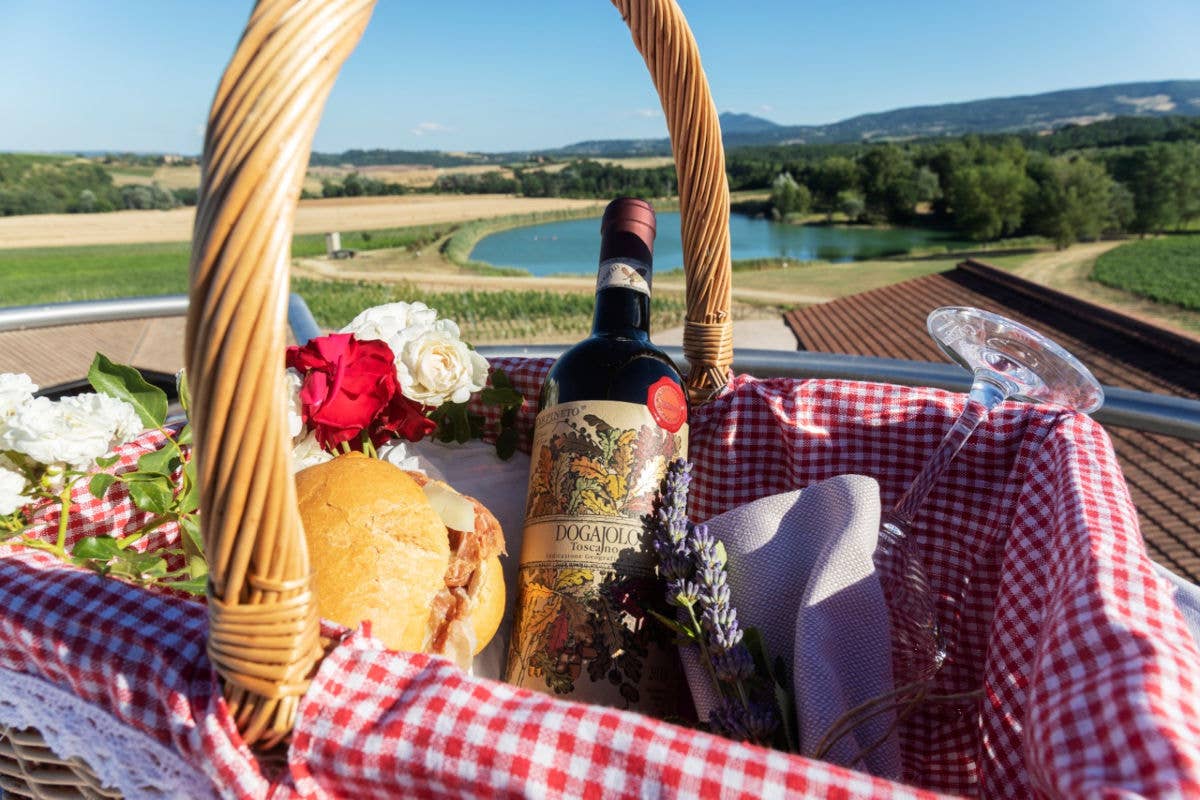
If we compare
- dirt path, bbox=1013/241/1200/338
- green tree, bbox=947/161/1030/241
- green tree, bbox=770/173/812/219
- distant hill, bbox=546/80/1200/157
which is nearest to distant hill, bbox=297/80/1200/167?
distant hill, bbox=546/80/1200/157

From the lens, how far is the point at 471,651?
685mm

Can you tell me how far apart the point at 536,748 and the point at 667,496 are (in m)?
0.37

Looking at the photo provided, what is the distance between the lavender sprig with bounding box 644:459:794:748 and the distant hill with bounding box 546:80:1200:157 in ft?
286

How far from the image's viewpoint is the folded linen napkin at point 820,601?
63 cm

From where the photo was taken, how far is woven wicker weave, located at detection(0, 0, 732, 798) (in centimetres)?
36

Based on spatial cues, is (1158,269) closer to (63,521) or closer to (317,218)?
(63,521)

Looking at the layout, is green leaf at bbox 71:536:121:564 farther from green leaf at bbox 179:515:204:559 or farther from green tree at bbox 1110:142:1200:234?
green tree at bbox 1110:142:1200:234

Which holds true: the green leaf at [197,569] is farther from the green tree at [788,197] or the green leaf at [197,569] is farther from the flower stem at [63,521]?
the green tree at [788,197]

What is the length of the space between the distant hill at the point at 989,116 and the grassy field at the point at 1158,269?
59425 millimetres

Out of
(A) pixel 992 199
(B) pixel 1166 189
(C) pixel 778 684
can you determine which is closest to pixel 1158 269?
(B) pixel 1166 189

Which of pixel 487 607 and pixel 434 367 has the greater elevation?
pixel 434 367

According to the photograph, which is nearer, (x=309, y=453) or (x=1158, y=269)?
(x=309, y=453)

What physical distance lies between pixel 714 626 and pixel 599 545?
141mm

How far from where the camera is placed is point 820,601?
2.20ft
